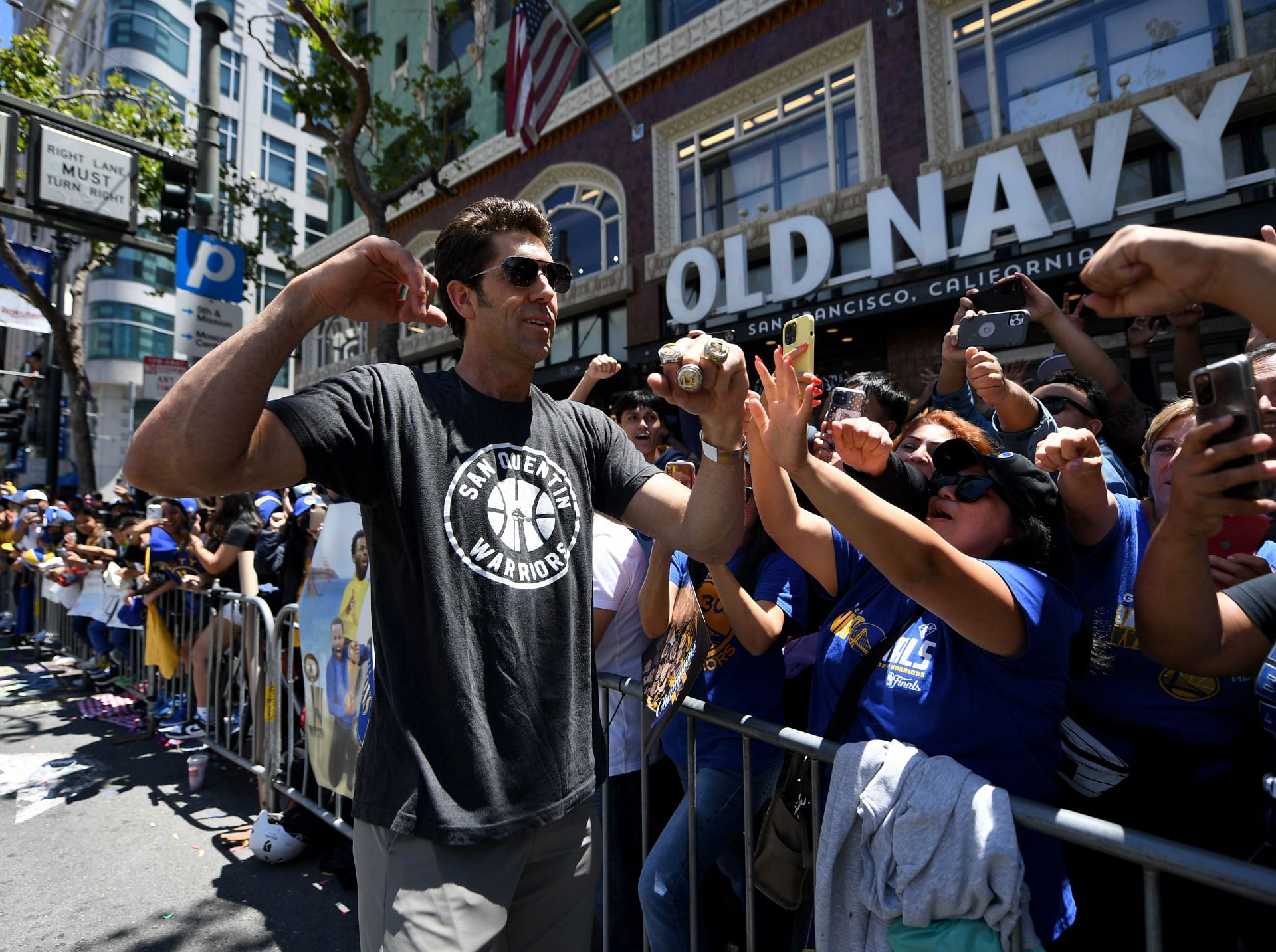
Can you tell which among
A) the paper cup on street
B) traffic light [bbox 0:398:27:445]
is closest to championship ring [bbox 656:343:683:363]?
the paper cup on street

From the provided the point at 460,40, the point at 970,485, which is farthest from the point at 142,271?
the point at 970,485

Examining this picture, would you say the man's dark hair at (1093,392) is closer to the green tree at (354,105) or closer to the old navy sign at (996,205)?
the old navy sign at (996,205)

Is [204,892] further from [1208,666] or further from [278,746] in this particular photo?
[1208,666]

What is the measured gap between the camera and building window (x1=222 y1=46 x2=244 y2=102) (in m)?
38.4

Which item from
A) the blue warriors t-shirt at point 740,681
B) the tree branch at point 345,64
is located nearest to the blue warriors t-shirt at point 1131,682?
the blue warriors t-shirt at point 740,681

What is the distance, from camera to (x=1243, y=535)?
229 centimetres

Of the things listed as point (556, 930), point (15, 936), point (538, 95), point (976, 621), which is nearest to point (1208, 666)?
point (976, 621)

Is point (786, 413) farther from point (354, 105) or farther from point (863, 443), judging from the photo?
point (354, 105)

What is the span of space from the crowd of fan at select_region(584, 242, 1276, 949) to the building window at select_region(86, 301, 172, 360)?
1597 inches

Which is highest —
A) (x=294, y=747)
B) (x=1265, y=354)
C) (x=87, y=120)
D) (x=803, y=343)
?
(x=87, y=120)

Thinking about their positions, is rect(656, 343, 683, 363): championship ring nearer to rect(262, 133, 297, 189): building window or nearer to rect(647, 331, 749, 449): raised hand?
rect(647, 331, 749, 449): raised hand

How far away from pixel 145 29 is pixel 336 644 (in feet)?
147

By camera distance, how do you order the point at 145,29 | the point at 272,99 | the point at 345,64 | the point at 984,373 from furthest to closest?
the point at 272,99 → the point at 145,29 → the point at 345,64 → the point at 984,373

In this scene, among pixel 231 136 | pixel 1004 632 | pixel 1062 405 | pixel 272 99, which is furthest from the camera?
pixel 272 99
